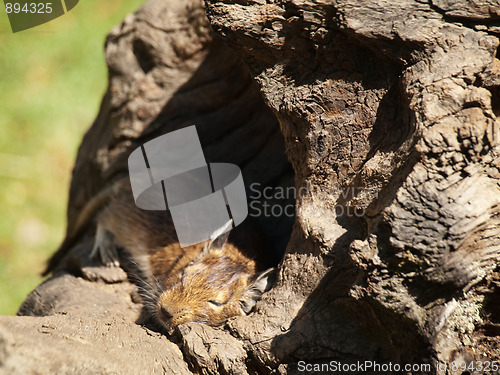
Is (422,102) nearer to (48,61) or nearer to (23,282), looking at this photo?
(23,282)

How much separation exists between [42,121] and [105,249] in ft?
9.65

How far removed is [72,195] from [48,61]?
97.2 inches

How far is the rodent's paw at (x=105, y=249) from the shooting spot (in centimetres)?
396

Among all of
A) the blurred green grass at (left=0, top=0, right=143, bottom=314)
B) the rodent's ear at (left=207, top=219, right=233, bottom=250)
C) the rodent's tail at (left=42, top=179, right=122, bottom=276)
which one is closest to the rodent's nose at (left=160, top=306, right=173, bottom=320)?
the rodent's ear at (left=207, top=219, right=233, bottom=250)

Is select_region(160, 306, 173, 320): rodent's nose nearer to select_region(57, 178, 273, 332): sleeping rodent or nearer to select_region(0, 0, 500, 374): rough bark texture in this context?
select_region(57, 178, 273, 332): sleeping rodent

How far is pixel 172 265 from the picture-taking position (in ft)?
12.4

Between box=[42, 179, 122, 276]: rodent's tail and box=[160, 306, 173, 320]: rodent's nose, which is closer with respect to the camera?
box=[160, 306, 173, 320]: rodent's nose

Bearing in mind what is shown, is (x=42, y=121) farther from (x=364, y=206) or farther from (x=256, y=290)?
(x=364, y=206)

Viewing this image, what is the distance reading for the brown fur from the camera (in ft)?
10.0

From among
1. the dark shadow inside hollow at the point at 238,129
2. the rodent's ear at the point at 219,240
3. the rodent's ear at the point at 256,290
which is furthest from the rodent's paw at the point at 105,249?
the rodent's ear at the point at 256,290

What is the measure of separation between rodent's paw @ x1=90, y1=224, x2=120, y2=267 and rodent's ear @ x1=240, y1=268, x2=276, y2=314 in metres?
1.30

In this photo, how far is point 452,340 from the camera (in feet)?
6.79

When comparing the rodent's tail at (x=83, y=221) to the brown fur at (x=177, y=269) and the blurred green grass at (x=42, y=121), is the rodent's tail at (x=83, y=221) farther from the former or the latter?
the blurred green grass at (x=42, y=121)

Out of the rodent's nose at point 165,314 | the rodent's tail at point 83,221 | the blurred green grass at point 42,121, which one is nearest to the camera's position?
the rodent's nose at point 165,314
